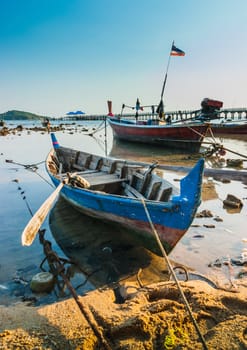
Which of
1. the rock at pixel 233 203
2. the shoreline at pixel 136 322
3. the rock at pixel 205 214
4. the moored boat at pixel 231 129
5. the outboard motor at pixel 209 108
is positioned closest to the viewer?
the shoreline at pixel 136 322

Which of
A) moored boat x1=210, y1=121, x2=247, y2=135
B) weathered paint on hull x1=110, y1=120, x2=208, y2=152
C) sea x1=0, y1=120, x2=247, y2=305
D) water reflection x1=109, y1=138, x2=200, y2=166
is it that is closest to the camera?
sea x1=0, y1=120, x2=247, y2=305

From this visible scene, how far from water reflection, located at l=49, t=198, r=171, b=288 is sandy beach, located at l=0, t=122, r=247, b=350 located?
0.69 m

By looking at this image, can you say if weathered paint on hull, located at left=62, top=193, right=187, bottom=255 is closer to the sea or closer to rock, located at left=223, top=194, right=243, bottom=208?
the sea

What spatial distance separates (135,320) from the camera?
3.12 meters

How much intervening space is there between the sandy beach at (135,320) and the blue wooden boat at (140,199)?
3.81 ft

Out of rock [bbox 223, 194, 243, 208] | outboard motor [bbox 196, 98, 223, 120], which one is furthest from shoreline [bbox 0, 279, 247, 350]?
outboard motor [bbox 196, 98, 223, 120]

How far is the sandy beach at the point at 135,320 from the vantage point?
287 cm

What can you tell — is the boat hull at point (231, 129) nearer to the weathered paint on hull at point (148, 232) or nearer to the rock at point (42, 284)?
the weathered paint on hull at point (148, 232)

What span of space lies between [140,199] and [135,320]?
8.10ft

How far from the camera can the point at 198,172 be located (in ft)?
14.2

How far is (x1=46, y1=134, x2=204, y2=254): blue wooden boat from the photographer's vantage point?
463 centimetres

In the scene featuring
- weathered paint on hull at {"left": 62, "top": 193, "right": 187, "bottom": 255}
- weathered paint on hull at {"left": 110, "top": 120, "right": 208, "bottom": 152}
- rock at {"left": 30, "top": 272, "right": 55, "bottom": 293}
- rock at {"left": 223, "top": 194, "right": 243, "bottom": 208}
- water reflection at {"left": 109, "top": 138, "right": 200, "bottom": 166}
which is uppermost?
weathered paint on hull at {"left": 110, "top": 120, "right": 208, "bottom": 152}

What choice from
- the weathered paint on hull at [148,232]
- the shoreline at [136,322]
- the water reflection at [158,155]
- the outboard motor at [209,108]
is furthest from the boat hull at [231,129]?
the shoreline at [136,322]

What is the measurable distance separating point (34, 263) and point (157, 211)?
2926 millimetres
